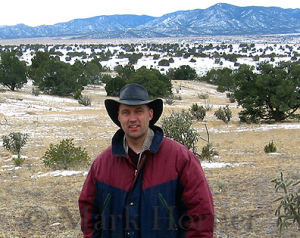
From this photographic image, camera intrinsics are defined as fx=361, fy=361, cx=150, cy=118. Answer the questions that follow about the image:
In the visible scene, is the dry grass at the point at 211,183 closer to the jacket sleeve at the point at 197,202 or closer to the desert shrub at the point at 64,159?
the desert shrub at the point at 64,159

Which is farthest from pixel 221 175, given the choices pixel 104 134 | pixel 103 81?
pixel 103 81

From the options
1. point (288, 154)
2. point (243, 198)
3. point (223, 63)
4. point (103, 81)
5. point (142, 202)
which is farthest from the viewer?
point (223, 63)

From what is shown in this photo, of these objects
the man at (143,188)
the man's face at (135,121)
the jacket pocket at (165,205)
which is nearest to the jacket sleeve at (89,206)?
the man at (143,188)

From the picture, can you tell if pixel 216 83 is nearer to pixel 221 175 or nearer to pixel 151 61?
pixel 151 61

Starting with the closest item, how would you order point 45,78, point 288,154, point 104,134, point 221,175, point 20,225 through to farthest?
point 20,225 → point 221,175 → point 288,154 → point 104,134 → point 45,78

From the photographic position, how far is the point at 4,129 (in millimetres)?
15516

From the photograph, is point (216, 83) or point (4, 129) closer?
point (4, 129)

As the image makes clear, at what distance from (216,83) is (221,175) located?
40348 millimetres

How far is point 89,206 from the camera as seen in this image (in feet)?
9.00

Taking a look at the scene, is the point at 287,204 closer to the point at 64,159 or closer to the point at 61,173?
the point at 61,173

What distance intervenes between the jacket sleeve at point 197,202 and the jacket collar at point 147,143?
0.27 m
